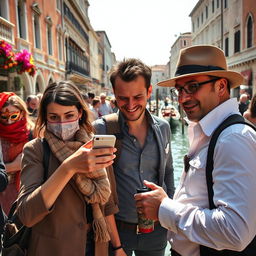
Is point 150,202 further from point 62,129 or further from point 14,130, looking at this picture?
point 14,130

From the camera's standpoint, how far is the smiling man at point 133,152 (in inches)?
81.1

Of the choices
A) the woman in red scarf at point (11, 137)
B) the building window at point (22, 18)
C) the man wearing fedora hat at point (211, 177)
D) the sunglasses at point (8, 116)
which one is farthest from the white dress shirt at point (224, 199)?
the building window at point (22, 18)

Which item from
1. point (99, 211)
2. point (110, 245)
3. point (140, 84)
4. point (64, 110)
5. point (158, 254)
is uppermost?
point (140, 84)

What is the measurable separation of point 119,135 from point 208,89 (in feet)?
2.76

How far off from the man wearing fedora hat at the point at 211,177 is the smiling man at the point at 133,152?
47 cm

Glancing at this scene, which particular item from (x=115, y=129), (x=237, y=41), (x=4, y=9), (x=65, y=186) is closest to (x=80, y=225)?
(x=65, y=186)

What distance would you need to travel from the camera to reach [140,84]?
6.76 ft

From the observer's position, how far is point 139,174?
6.96ft

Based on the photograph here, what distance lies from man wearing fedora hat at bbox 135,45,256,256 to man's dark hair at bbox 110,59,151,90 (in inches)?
17.9

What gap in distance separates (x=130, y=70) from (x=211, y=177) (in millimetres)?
1023

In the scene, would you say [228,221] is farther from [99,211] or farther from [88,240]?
[88,240]

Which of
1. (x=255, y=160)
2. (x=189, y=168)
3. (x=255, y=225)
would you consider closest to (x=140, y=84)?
(x=189, y=168)

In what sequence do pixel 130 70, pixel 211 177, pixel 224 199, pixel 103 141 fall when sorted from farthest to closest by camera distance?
pixel 130 70 → pixel 103 141 → pixel 211 177 → pixel 224 199

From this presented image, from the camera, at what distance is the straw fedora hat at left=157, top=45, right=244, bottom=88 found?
1509 mm
